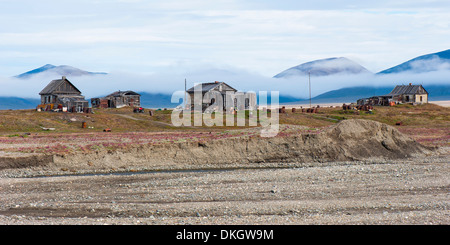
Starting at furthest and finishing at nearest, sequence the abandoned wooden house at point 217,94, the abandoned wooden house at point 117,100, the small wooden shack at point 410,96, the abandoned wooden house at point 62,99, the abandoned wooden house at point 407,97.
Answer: the small wooden shack at point 410,96 < the abandoned wooden house at point 407,97 < the abandoned wooden house at point 117,100 < the abandoned wooden house at point 217,94 < the abandoned wooden house at point 62,99

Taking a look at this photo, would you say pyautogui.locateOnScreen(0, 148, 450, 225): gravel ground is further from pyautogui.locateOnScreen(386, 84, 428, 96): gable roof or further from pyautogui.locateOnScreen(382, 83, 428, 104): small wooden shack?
pyautogui.locateOnScreen(386, 84, 428, 96): gable roof

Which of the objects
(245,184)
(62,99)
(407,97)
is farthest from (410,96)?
(245,184)

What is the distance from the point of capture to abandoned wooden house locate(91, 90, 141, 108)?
126938mm

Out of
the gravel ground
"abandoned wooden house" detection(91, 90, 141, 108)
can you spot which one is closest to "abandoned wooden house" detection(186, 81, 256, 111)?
"abandoned wooden house" detection(91, 90, 141, 108)

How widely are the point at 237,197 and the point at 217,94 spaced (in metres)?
81.2

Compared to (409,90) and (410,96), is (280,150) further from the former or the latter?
(409,90)

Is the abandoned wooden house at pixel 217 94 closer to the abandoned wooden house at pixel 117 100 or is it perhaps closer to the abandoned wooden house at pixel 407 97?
the abandoned wooden house at pixel 117 100

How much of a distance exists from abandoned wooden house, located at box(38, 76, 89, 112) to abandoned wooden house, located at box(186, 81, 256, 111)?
24167mm

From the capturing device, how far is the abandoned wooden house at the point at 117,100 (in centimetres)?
12694

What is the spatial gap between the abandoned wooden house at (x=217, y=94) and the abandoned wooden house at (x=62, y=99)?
2417 cm

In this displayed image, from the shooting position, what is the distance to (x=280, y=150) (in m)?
42.9

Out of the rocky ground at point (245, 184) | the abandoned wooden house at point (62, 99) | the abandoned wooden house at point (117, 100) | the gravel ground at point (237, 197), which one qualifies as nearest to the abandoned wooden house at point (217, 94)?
the abandoned wooden house at point (62, 99)
